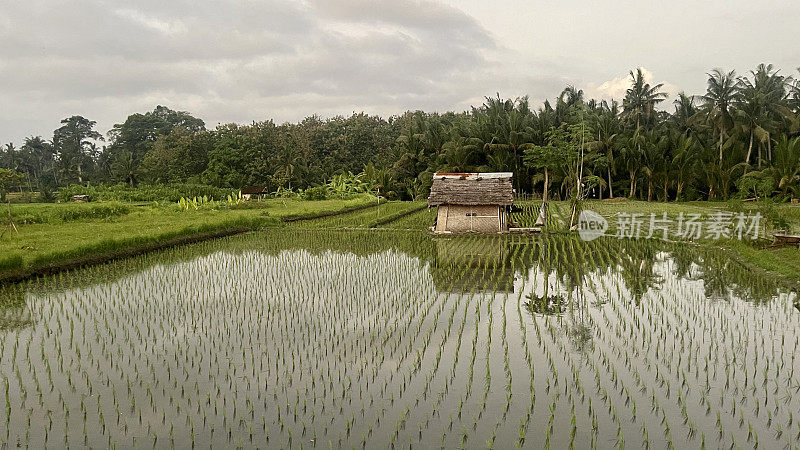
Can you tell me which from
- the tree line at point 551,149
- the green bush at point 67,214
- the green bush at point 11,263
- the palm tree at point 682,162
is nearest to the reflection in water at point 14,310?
the green bush at point 11,263

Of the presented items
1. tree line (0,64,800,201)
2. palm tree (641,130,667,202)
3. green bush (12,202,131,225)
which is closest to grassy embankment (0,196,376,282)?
green bush (12,202,131,225)

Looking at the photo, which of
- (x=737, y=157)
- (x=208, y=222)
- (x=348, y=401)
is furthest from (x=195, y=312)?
(x=737, y=157)

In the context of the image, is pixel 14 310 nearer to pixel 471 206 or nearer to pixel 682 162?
pixel 471 206

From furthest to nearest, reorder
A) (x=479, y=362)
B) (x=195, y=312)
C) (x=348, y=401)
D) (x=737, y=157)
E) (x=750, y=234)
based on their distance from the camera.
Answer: (x=737, y=157) < (x=750, y=234) < (x=195, y=312) < (x=479, y=362) < (x=348, y=401)

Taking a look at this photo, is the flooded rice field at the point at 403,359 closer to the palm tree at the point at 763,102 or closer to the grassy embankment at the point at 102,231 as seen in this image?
the grassy embankment at the point at 102,231

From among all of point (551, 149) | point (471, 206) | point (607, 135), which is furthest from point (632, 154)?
point (471, 206)

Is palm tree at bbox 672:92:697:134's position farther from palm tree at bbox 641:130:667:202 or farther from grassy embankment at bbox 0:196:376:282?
grassy embankment at bbox 0:196:376:282

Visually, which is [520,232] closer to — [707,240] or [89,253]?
[707,240]
